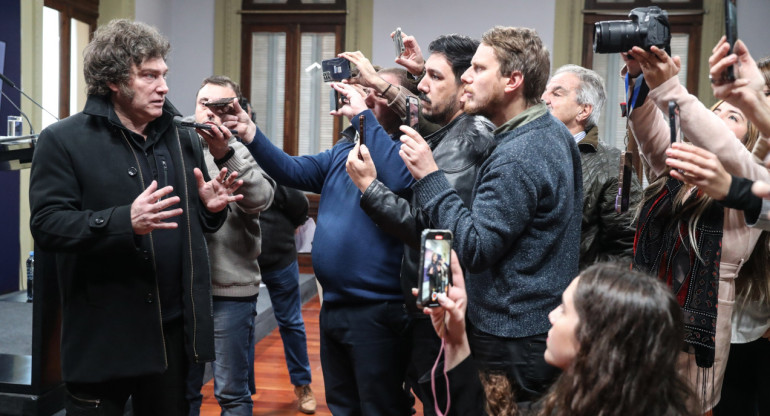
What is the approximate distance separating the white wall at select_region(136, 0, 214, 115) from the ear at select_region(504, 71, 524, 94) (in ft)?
19.3

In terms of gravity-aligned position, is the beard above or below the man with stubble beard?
above

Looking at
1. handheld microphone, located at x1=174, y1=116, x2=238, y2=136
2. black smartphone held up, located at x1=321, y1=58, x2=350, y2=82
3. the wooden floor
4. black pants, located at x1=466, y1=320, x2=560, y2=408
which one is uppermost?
black smartphone held up, located at x1=321, y1=58, x2=350, y2=82

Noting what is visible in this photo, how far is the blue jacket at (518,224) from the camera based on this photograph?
5.29 ft

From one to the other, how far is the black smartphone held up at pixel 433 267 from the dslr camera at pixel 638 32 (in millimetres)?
690

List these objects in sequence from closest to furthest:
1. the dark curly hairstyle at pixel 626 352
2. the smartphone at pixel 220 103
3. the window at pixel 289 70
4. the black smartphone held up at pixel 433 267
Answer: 1. the dark curly hairstyle at pixel 626 352
2. the black smartphone held up at pixel 433 267
3. the smartphone at pixel 220 103
4. the window at pixel 289 70

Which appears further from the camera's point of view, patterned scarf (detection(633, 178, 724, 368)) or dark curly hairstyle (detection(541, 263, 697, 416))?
patterned scarf (detection(633, 178, 724, 368))

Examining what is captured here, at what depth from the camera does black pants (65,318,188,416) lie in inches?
74.7

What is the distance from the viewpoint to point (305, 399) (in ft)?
11.1

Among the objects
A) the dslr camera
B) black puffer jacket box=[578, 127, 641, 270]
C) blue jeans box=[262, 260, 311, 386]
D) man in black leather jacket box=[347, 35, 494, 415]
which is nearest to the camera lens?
the dslr camera

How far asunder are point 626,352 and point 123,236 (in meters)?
1.22

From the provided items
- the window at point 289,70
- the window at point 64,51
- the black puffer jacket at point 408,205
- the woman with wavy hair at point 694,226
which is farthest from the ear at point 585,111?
the window at point 289,70

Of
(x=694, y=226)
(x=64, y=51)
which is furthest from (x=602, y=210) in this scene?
(x=64, y=51)

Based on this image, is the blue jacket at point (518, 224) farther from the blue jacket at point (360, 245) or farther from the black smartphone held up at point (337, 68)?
the black smartphone held up at point (337, 68)

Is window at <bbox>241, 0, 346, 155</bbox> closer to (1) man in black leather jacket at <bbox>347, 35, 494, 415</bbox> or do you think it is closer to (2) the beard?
(2) the beard
